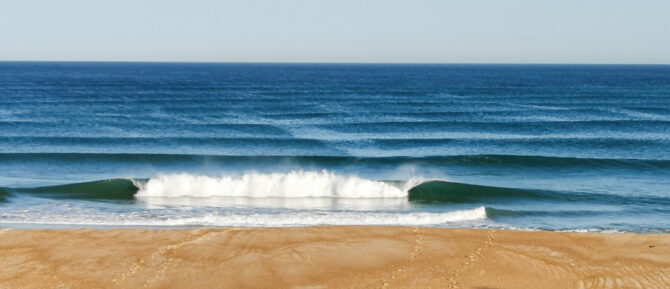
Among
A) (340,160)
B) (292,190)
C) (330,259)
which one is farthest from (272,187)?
(330,259)

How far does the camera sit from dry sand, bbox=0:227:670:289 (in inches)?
567

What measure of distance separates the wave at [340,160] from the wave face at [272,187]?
197 inches

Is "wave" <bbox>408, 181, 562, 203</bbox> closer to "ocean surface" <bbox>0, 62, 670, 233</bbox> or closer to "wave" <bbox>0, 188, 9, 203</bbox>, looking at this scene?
"ocean surface" <bbox>0, 62, 670, 233</bbox>

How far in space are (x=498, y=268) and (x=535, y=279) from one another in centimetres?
97

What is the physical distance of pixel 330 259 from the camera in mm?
15828

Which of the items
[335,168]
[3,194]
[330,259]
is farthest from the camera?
[335,168]

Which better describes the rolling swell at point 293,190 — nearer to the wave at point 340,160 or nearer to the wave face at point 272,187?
the wave face at point 272,187

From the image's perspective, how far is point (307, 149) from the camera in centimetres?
3531

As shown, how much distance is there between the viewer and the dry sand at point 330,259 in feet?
47.3

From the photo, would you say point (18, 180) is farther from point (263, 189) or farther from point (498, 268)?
point (498, 268)

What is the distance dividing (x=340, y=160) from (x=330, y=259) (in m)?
16.9

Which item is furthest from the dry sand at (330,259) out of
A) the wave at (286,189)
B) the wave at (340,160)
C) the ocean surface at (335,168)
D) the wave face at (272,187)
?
the wave at (340,160)

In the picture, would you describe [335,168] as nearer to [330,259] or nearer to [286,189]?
[286,189]

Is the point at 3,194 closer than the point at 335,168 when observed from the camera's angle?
Yes
